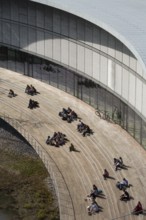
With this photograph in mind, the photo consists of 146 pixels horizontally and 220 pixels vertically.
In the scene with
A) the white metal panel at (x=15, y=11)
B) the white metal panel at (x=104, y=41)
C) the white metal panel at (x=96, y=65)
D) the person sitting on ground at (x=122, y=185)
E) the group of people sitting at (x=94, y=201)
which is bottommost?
the group of people sitting at (x=94, y=201)

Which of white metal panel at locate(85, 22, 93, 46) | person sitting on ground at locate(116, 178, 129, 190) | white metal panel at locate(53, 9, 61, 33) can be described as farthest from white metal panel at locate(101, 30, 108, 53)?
person sitting on ground at locate(116, 178, 129, 190)

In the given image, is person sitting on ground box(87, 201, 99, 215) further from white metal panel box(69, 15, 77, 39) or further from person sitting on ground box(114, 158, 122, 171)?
white metal panel box(69, 15, 77, 39)

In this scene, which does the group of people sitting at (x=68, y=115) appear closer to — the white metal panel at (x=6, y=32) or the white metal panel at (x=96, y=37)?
the white metal panel at (x=96, y=37)

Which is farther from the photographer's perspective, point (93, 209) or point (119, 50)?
point (119, 50)

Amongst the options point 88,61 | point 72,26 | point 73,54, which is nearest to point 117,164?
point 88,61

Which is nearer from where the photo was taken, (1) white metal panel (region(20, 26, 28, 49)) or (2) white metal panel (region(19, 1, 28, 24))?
(2) white metal panel (region(19, 1, 28, 24))

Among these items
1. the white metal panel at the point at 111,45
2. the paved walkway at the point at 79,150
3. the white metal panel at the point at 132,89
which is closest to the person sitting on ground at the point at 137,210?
the paved walkway at the point at 79,150

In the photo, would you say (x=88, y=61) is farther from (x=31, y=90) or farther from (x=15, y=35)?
(x=15, y=35)
